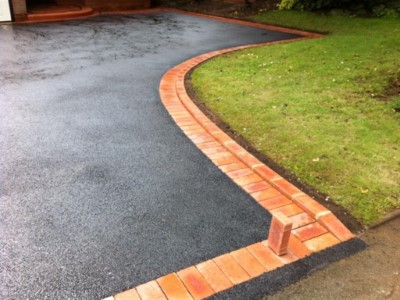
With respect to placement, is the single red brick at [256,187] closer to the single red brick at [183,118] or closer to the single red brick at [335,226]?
the single red brick at [335,226]

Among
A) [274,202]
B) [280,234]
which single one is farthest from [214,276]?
[274,202]

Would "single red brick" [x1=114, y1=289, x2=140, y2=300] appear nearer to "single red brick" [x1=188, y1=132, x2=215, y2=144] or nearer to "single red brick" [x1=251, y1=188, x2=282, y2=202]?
"single red brick" [x1=251, y1=188, x2=282, y2=202]

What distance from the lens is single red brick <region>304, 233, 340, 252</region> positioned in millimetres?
2490

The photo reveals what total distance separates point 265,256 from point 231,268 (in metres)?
0.26

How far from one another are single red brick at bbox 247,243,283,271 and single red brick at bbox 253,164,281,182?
0.86m

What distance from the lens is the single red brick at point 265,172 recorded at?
3.25 m

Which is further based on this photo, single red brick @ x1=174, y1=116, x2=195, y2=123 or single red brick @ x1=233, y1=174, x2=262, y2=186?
single red brick @ x1=174, y1=116, x2=195, y2=123

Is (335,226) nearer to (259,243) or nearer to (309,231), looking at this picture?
(309,231)

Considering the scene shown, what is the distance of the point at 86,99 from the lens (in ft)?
16.8

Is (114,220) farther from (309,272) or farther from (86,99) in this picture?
(86,99)

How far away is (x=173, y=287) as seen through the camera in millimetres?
2150

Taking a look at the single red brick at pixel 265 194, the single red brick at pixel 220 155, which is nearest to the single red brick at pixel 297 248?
the single red brick at pixel 265 194

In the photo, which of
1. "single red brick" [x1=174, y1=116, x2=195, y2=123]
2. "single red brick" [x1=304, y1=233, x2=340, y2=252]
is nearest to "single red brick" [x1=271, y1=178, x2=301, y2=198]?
"single red brick" [x1=304, y1=233, x2=340, y2=252]

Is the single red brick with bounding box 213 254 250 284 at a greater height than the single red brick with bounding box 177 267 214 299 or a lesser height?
greater
